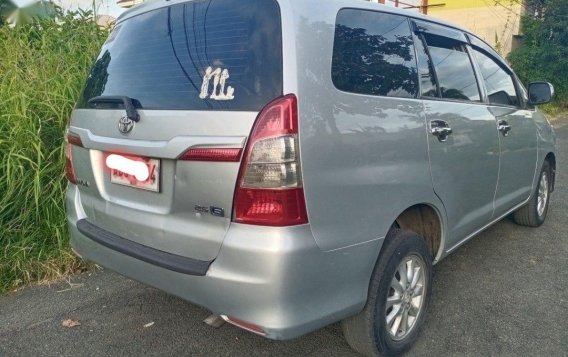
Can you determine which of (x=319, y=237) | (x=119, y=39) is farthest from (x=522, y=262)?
(x=119, y=39)

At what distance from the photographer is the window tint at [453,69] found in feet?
8.93

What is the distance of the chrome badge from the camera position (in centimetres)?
208

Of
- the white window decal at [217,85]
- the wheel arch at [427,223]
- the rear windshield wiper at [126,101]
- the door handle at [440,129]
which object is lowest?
the wheel arch at [427,223]

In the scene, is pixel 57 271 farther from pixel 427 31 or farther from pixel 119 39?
pixel 427 31

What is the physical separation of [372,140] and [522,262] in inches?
93.0

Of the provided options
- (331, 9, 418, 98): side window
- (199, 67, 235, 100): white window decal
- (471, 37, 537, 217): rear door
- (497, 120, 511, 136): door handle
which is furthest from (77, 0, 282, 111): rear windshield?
(497, 120, 511, 136): door handle

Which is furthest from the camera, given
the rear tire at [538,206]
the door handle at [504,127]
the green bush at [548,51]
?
the green bush at [548,51]

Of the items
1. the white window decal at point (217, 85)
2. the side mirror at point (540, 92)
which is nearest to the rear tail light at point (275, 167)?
the white window decal at point (217, 85)

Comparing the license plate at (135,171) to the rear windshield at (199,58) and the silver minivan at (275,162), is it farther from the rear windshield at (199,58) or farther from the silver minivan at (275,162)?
the rear windshield at (199,58)

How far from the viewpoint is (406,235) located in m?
2.30

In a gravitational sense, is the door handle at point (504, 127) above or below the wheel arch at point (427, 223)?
above

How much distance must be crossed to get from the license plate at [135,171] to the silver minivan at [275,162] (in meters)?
0.01

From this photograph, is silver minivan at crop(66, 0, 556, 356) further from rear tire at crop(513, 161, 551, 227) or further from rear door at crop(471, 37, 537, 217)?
rear tire at crop(513, 161, 551, 227)

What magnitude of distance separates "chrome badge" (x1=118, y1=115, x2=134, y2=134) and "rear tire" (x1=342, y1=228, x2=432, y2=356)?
4.28 ft
